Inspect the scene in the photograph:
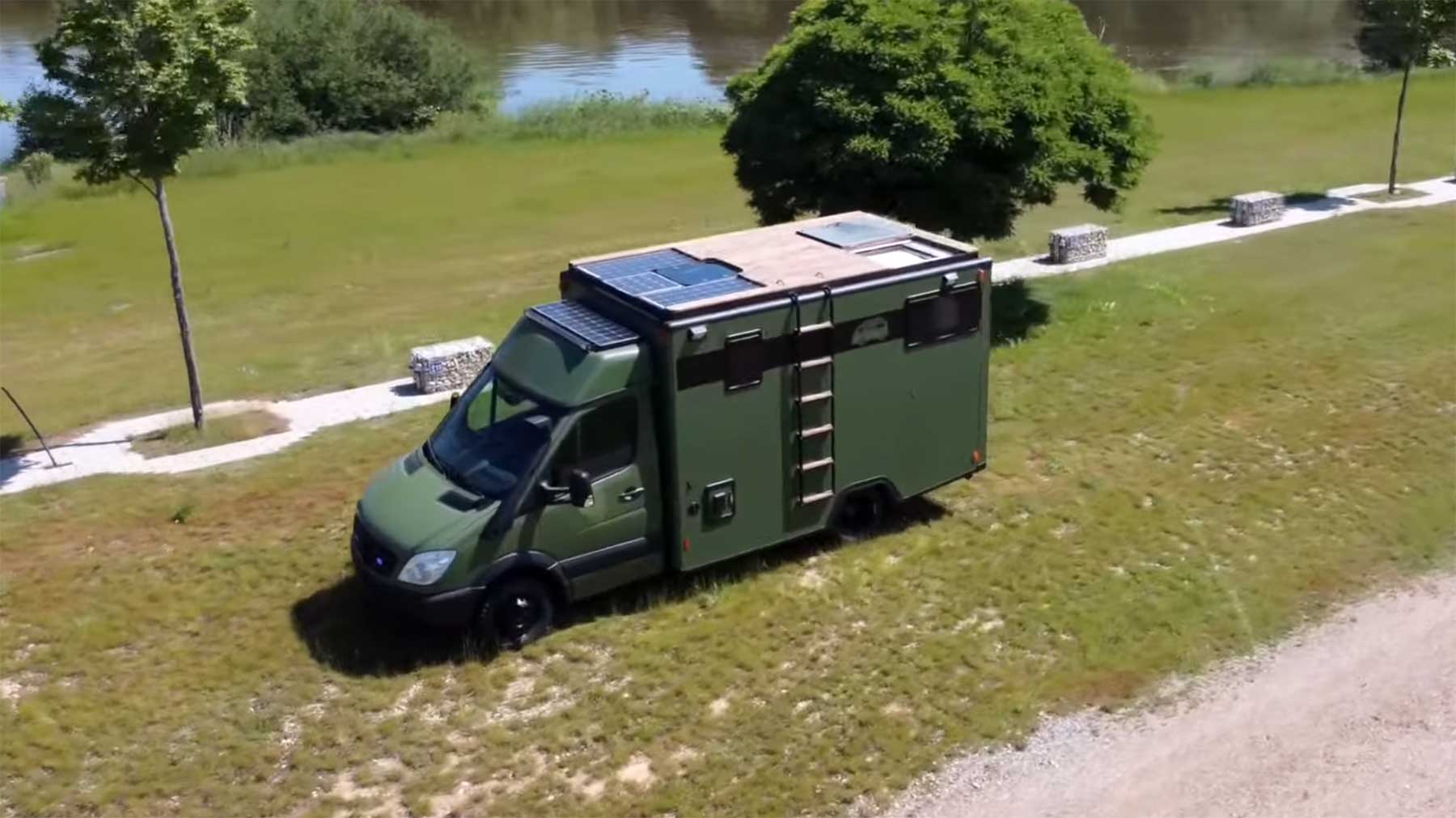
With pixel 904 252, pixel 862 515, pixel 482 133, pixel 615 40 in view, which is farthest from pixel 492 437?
pixel 615 40

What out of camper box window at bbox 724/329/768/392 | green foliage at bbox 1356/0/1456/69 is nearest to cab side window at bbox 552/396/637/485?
camper box window at bbox 724/329/768/392

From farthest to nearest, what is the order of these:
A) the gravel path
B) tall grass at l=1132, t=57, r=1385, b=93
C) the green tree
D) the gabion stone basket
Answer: tall grass at l=1132, t=57, r=1385, b=93, the gabion stone basket, the green tree, the gravel path

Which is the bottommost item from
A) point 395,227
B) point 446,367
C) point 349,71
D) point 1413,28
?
point 395,227

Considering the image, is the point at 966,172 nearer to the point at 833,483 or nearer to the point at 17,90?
the point at 833,483

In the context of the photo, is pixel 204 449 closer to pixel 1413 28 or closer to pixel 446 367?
pixel 446 367

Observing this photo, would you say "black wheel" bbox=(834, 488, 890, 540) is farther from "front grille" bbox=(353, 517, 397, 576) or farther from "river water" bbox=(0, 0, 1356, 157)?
"river water" bbox=(0, 0, 1356, 157)

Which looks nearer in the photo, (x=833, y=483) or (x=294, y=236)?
(x=833, y=483)

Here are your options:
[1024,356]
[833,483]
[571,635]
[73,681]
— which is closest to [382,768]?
[571,635]
